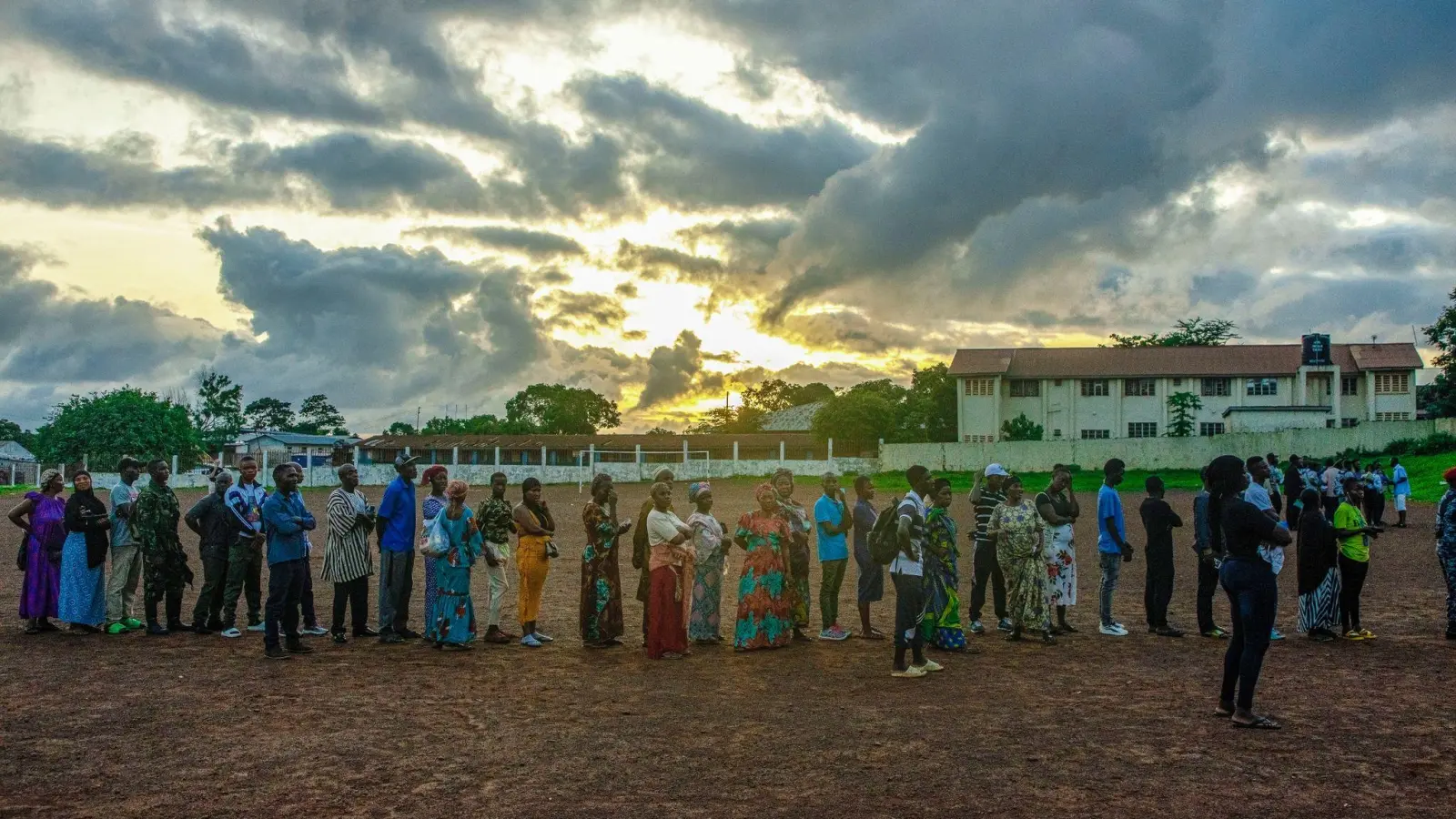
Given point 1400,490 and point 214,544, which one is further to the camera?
point 1400,490

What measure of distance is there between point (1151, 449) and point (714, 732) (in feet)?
157

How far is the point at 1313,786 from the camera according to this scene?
6.24 metres

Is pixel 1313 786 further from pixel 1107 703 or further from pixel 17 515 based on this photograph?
pixel 17 515

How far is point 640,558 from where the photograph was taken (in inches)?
440

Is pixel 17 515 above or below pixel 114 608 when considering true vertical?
above

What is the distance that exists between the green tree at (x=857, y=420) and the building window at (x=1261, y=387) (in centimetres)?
1939

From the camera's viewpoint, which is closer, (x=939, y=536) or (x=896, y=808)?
(x=896, y=808)

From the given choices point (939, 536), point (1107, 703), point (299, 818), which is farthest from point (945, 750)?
point (299, 818)

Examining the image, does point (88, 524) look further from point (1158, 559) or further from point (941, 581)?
point (1158, 559)

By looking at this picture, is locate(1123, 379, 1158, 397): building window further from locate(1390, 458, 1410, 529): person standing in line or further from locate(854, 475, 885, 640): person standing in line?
locate(854, 475, 885, 640): person standing in line

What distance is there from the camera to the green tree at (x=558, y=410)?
3825 inches

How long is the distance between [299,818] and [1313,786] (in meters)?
5.80

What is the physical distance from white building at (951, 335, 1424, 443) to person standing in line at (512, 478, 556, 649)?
5084 cm

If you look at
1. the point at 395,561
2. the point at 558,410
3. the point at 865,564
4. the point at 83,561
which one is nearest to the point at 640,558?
the point at 865,564
